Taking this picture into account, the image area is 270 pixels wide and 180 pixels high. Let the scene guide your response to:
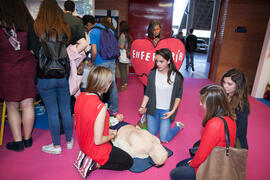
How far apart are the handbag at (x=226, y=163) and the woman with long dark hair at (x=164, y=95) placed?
1.04m

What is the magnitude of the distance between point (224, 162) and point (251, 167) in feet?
3.69

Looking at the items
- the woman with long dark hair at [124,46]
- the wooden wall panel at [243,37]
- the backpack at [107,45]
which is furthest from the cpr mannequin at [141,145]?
the wooden wall panel at [243,37]

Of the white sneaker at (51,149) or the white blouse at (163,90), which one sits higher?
the white blouse at (163,90)

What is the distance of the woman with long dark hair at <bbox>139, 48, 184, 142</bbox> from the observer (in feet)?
7.86

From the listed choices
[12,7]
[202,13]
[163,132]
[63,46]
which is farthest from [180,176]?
[202,13]

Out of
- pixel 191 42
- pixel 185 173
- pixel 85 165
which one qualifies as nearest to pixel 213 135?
pixel 185 173

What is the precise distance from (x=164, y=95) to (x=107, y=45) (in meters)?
1.19

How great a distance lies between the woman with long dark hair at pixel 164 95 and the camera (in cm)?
239

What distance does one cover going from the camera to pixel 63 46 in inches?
75.4

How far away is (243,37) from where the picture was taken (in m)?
5.47

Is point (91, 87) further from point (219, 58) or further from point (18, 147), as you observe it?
point (219, 58)

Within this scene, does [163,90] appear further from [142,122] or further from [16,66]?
[16,66]

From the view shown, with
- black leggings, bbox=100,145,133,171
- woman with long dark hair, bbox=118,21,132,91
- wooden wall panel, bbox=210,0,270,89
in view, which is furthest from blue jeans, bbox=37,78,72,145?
wooden wall panel, bbox=210,0,270,89

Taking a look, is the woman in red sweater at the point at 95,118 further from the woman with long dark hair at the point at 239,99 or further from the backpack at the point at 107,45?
the backpack at the point at 107,45
